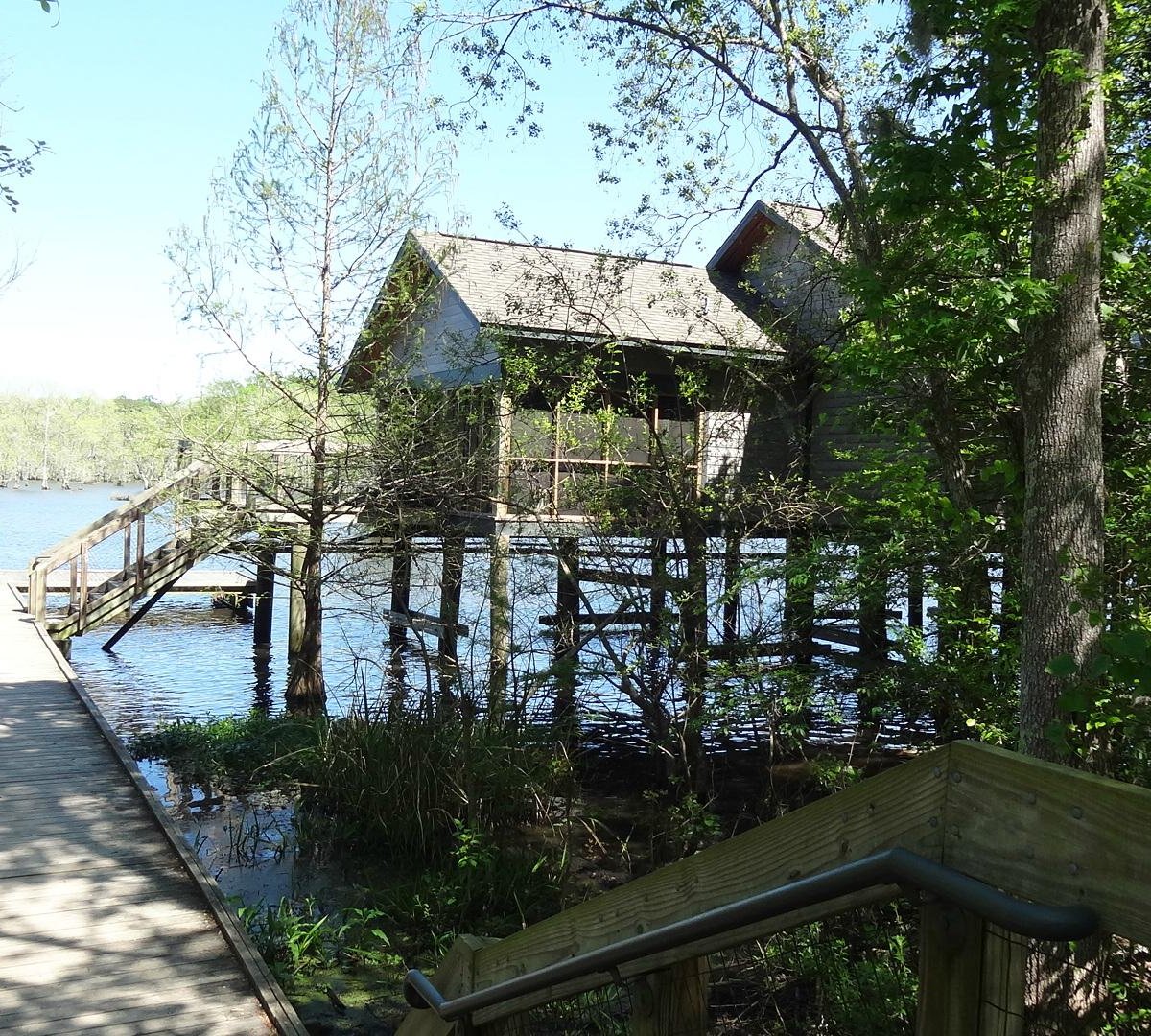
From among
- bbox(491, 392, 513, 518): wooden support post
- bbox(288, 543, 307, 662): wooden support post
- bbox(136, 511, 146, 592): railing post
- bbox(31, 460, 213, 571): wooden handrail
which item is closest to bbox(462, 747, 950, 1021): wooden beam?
bbox(491, 392, 513, 518): wooden support post

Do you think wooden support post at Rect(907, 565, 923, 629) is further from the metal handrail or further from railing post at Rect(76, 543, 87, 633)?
railing post at Rect(76, 543, 87, 633)

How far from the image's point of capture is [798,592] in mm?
9500

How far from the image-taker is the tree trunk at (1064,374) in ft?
17.3

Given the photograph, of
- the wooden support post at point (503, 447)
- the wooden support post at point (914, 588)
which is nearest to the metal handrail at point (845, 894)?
the wooden support post at point (914, 588)

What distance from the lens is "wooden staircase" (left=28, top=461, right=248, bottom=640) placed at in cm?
1383

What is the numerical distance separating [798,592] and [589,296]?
4.63m

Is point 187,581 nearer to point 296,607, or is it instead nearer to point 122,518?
point 296,607

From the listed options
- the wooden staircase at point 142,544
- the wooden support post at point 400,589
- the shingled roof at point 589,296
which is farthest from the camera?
the wooden support post at point 400,589

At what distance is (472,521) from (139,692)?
5871 mm

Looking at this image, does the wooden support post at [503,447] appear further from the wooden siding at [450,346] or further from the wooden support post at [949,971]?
the wooden support post at [949,971]

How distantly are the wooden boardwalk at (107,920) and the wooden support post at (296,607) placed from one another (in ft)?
23.2

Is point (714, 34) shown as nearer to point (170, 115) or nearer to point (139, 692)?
point (170, 115)

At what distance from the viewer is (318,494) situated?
13664mm

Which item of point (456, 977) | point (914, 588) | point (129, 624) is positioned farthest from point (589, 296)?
point (129, 624)
